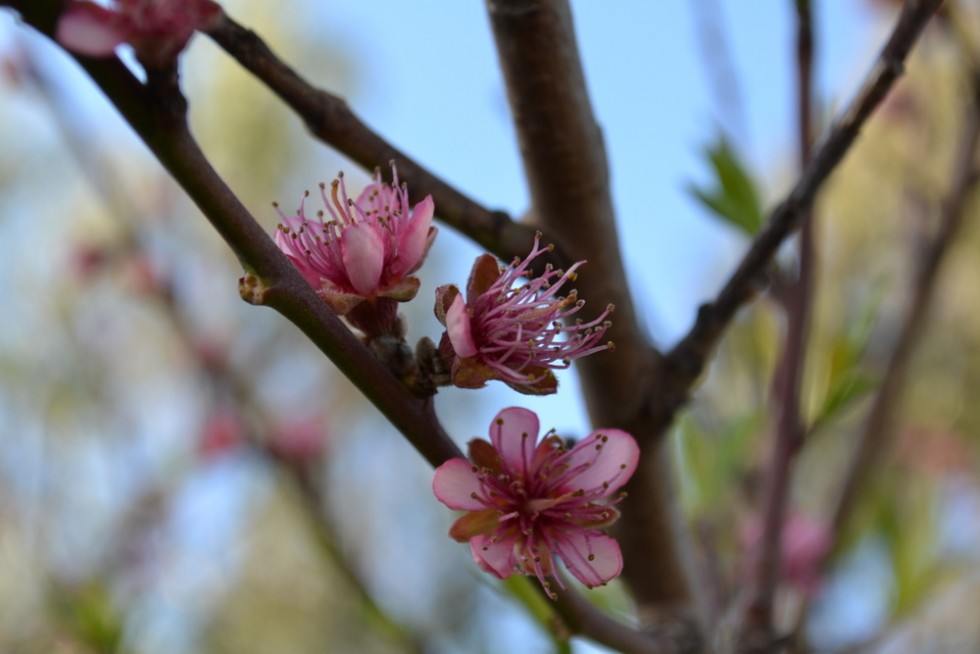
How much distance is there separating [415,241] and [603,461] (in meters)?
0.18

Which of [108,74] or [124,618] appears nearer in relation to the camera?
[108,74]

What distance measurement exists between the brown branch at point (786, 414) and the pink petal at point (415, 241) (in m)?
0.42

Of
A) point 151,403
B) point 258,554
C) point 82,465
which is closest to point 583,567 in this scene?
point 82,465

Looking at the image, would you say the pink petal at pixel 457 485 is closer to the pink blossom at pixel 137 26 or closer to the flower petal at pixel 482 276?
the flower petal at pixel 482 276

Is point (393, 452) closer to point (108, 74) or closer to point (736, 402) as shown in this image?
point (736, 402)

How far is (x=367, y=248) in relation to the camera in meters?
0.52

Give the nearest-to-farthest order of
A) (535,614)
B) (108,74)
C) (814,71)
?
(108,74), (535,614), (814,71)

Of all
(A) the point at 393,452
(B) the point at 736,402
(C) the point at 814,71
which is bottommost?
(C) the point at 814,71

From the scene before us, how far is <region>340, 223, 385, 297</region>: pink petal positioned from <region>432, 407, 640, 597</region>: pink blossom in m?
0.11

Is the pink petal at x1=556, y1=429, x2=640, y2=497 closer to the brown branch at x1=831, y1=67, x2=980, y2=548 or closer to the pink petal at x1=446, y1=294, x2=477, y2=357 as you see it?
the pink petal at x1=446, y1=294, x2=477, y2=357

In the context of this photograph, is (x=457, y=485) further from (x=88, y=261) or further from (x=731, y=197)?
(x=88, y=261)

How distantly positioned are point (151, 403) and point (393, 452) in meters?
1.59

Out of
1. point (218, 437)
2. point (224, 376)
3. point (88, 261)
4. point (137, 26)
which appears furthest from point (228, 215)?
point (88, 261)

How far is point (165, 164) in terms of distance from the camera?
41 centimetres
